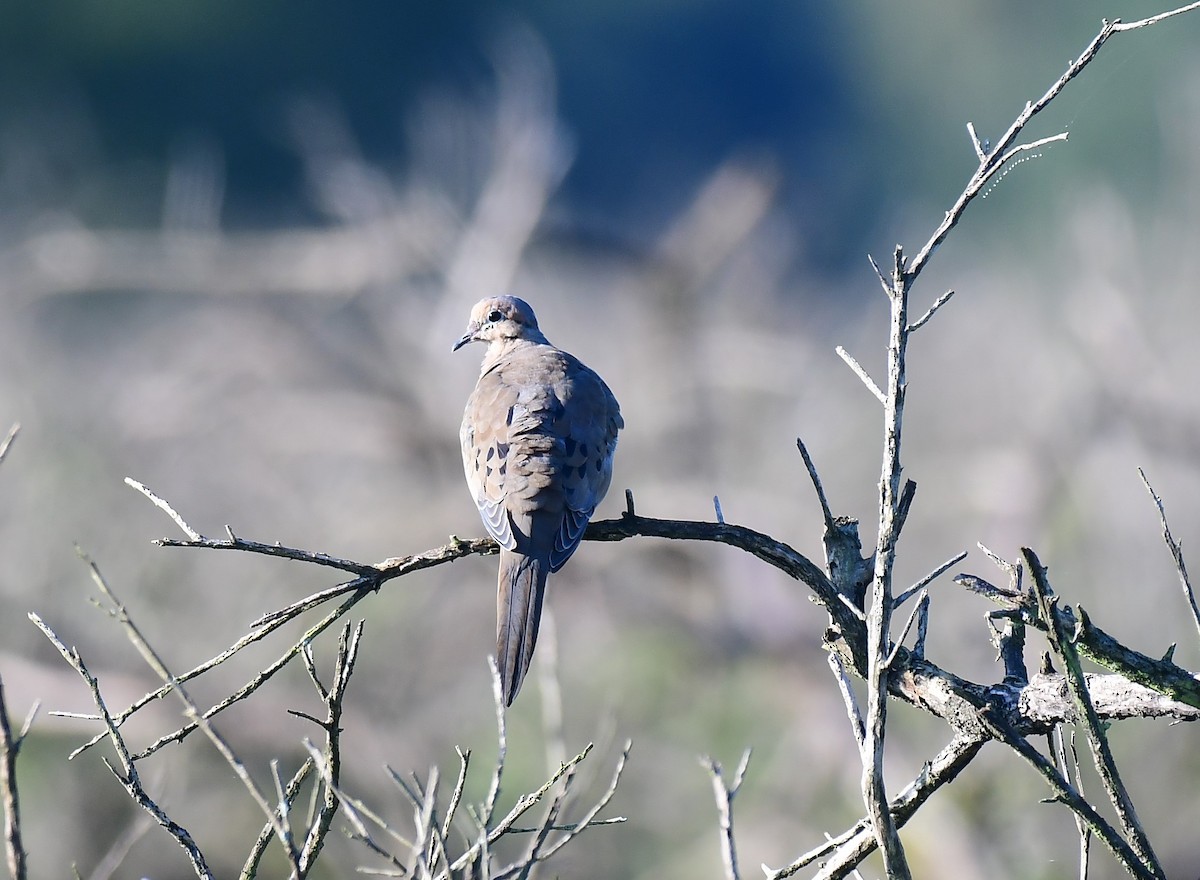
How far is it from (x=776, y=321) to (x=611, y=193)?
1299 cm

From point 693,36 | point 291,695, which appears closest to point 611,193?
point 693,36

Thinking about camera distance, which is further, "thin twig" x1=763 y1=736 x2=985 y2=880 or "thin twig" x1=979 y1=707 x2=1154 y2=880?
"thin twig" x1=763 y1=736 x2=985 y2=880

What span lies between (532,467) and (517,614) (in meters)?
0.67

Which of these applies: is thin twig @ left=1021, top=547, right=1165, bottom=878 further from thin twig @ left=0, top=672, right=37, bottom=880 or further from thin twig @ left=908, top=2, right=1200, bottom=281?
thin twig @ left=0, top=672, right=37, bottom=880

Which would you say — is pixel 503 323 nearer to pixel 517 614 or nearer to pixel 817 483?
pixel 517 614

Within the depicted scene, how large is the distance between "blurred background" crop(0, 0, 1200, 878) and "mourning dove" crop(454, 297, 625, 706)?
136cm

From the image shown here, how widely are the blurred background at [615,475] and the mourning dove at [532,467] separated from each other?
136cm

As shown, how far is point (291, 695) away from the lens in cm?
813

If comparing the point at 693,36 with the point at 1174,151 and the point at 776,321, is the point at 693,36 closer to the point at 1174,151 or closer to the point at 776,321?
the point at 776,321

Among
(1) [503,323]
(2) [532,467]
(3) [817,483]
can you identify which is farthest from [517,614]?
(1) [503,323]

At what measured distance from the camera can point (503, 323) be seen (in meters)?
5.51

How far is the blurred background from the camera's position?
24.9 ft

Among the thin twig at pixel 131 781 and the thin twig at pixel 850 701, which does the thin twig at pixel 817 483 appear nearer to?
the thin twig at pixel 850 701

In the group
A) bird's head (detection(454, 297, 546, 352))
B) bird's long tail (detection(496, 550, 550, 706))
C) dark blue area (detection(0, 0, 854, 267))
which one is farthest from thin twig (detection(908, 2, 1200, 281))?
dark blue area (detection(0, 0, 854, 267))
